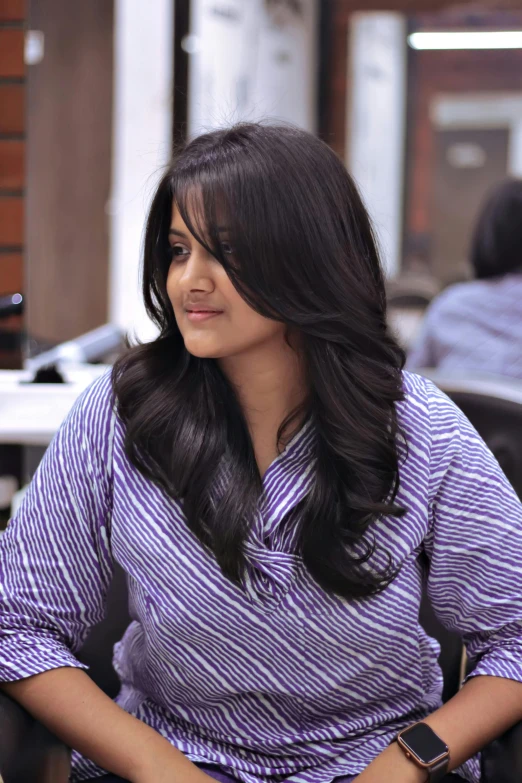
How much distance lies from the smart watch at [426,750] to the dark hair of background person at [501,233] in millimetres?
1874

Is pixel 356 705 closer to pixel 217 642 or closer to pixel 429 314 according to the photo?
pixel 217 642

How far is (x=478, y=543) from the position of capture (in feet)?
3.92

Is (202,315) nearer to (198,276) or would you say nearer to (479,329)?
(198,276)

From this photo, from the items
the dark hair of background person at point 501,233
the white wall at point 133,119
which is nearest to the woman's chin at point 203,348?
the dark hair of background person at point 501,233

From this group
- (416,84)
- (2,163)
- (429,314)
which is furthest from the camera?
(416,84)

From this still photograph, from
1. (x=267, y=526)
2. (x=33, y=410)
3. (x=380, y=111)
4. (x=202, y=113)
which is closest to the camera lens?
(x=267, y=526)

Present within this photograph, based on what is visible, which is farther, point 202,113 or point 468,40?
point 468,40

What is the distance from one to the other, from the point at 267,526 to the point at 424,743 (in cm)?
31

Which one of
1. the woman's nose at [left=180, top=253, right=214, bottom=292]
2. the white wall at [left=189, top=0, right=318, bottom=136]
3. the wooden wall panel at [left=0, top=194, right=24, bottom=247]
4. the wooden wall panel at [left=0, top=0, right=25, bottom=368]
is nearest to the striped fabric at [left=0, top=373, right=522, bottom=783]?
the woman's nose at [left=180, top=253, right=214, bottom=292]

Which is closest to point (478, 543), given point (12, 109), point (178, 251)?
point (178, 251)

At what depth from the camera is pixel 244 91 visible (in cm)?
465

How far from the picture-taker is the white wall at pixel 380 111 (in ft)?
20.9

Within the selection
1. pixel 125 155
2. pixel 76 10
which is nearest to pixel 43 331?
pixel 125 155

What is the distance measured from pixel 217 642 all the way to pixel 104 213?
128 inches
